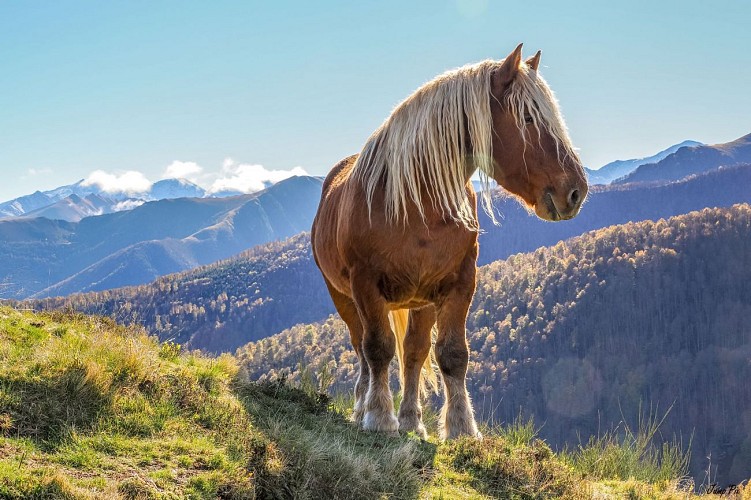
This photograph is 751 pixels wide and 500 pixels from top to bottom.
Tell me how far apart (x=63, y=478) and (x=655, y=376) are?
6822 inches

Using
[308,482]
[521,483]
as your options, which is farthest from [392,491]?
[521,483]

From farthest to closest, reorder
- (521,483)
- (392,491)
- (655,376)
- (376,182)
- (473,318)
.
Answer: (655,376) → (473,318) → (376,182) → (521,483) → (392,491)

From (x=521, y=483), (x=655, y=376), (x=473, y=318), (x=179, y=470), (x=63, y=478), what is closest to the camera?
(x=63, y=478)

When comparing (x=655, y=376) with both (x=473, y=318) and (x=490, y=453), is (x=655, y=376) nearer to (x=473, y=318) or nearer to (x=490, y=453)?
(x=473, y=318)

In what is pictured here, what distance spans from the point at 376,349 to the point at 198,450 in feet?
7.28

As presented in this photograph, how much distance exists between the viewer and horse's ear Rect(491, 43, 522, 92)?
16.6 ft

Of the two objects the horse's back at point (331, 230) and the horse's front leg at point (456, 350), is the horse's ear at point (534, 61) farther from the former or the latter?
the horse's back at point (331, 230)

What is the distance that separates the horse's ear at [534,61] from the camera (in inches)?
209

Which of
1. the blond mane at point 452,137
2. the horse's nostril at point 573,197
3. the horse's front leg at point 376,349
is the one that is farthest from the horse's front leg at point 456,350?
the horse's nostril at point 573,197

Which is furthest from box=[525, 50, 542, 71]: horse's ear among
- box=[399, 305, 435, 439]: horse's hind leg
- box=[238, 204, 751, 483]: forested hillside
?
box=[238, 204, 751, 483]: forested hillside

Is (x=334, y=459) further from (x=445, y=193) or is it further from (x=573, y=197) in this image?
(x=573, y=197)

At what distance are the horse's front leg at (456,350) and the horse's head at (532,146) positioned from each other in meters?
0.99

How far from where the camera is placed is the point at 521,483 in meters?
4.49

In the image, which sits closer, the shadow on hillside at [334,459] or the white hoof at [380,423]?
the shadow on hillside at [334,459]
